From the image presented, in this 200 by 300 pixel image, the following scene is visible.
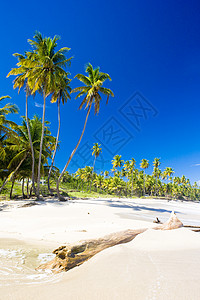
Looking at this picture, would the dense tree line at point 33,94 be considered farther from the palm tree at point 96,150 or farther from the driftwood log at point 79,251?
the palm tree at point 96,150

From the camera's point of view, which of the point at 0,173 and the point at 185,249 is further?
the point at 0,173

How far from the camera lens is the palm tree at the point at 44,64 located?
13159mm

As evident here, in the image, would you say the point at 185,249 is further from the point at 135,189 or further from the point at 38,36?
the point at 135,189

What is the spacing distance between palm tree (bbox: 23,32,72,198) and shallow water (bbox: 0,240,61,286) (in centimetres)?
1068

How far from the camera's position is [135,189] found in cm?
→ 6625

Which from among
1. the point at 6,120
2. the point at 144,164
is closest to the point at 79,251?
the point at 6,120

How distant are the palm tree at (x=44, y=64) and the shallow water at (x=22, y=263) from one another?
1068 centimetres

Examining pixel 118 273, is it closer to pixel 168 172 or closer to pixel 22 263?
pixel 22 263

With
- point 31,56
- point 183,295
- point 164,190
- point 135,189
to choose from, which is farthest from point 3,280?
point 164,190

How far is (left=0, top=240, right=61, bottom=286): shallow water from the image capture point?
1.97m

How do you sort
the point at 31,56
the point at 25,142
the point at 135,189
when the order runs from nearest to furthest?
the point at 31,56 → the point at 25,142 → the point at 135,189

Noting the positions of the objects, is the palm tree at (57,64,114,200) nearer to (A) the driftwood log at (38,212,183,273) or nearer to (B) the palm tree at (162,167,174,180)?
(A) the driftwood log at (38,212,183,273)

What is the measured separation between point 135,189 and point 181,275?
68448 mm

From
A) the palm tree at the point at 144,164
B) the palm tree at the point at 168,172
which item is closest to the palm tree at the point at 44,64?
the palm tree at the point at 144,164
